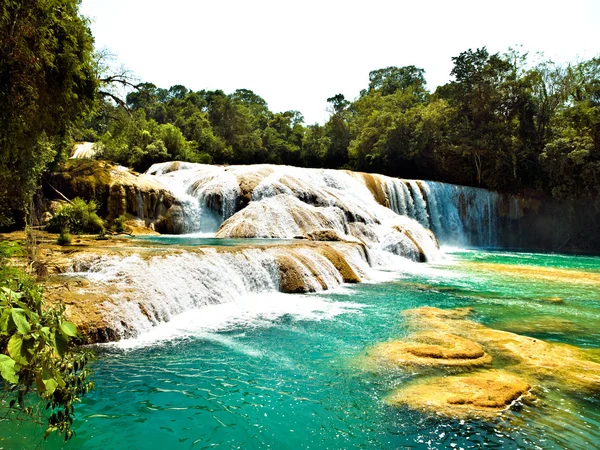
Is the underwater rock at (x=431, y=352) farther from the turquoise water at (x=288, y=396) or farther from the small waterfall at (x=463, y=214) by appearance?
the small waterfall at (x=463, y=214)

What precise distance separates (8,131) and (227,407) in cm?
484

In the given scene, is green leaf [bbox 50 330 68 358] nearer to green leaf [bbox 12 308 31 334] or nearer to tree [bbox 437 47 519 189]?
green leaf [bbox 12 308 31 334]

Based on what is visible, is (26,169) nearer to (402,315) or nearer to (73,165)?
(73,165)

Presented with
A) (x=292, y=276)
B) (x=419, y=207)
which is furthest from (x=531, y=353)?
(x=419, y=207)

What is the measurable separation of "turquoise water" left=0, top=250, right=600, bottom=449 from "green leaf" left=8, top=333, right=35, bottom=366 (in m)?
2.66

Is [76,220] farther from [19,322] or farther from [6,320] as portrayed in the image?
[19,322]

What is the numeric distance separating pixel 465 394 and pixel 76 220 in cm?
1437

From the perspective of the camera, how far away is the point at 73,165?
1941 cm

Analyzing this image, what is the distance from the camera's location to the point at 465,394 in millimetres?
5098

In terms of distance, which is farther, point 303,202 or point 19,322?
point 303,202

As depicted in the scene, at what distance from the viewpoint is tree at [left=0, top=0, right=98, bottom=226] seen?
17.3 ft

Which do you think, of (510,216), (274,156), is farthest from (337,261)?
(274,156)

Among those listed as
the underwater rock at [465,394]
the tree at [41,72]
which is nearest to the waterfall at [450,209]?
the tree at [41,72]

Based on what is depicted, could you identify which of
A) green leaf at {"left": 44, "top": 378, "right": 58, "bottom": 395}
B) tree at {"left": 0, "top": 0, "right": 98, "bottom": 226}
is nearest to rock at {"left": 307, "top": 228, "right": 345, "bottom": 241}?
tree at {"left": 0, "top": 0, "right": 98, "bottom": 226}
